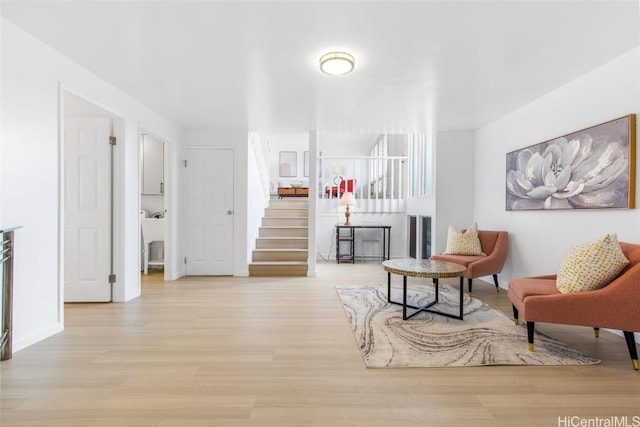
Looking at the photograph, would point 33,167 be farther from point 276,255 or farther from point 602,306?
point 602,306

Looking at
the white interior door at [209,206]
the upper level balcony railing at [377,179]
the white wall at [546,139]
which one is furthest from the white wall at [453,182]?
the white interior door at [209,206]

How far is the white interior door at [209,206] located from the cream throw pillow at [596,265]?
13.8 ft

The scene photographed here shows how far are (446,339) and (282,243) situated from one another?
3523mm

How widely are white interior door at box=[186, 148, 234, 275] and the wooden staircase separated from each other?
541mm

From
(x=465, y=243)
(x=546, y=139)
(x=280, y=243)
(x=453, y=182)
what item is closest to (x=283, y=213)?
(x=280, y=243)

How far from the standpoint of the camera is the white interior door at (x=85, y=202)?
344 centimetres

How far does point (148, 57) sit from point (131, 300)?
257 cm

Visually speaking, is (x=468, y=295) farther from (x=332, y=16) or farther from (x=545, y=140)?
(x=332, y=16)

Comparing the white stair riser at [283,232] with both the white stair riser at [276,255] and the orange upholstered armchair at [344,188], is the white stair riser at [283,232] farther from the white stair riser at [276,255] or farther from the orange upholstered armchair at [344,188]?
the orange upholstered armchair at [344,188]

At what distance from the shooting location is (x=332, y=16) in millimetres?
2041

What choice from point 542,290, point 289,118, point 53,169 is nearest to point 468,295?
point 542,290

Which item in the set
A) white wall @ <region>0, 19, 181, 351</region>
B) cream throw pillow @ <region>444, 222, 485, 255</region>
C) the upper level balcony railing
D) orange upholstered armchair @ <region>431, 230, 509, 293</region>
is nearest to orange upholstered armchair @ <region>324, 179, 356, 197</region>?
the upper level balcony railing

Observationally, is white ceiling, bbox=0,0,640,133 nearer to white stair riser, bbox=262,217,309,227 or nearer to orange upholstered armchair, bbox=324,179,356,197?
white stair riser, bbox=262,217,309,227

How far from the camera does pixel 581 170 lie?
2939mm
